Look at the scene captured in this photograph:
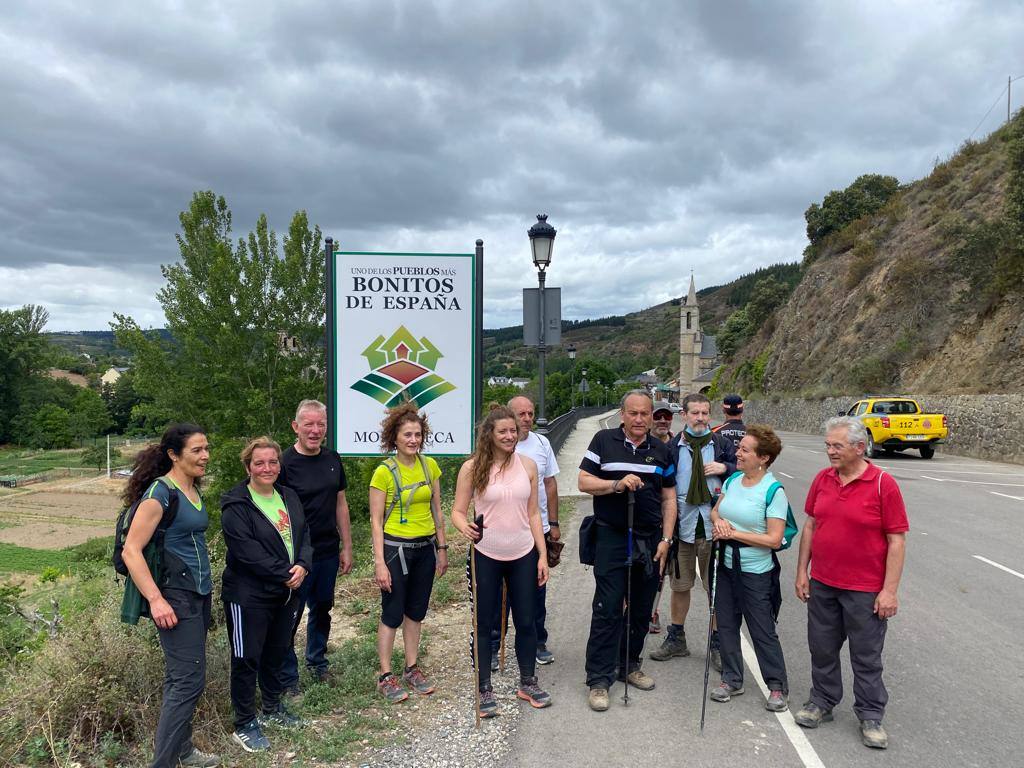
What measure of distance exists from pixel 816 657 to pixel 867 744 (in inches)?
18.7

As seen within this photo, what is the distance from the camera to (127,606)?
10.2 feet

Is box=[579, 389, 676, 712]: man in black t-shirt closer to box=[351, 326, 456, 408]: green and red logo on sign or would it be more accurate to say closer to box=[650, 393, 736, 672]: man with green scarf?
box=[650, 393, 736, 672]: man with green scarf

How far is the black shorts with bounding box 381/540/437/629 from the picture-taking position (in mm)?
4199

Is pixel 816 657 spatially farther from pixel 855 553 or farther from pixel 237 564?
pixel 237 564

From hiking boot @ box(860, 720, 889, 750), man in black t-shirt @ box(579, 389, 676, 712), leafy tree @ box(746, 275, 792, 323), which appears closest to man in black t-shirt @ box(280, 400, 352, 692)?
man in black t-shirt @ box(579, 389, 676, 712)

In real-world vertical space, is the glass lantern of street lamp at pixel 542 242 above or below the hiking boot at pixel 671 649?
above

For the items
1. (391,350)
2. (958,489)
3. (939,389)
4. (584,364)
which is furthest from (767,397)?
(584,364)

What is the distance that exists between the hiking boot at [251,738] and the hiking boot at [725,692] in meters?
2.60

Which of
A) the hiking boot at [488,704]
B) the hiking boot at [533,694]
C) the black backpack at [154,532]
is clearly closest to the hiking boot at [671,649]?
the hiking boot at [533,694]

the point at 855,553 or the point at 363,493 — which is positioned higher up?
the point at 855,553

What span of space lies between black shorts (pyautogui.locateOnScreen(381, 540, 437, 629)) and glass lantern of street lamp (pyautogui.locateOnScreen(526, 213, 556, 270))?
621 cm

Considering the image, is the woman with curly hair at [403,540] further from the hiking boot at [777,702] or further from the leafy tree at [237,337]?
the leafy tree at [237,337]

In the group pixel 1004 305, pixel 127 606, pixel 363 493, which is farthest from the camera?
pixel 1004 305

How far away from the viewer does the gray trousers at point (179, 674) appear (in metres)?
3.13
